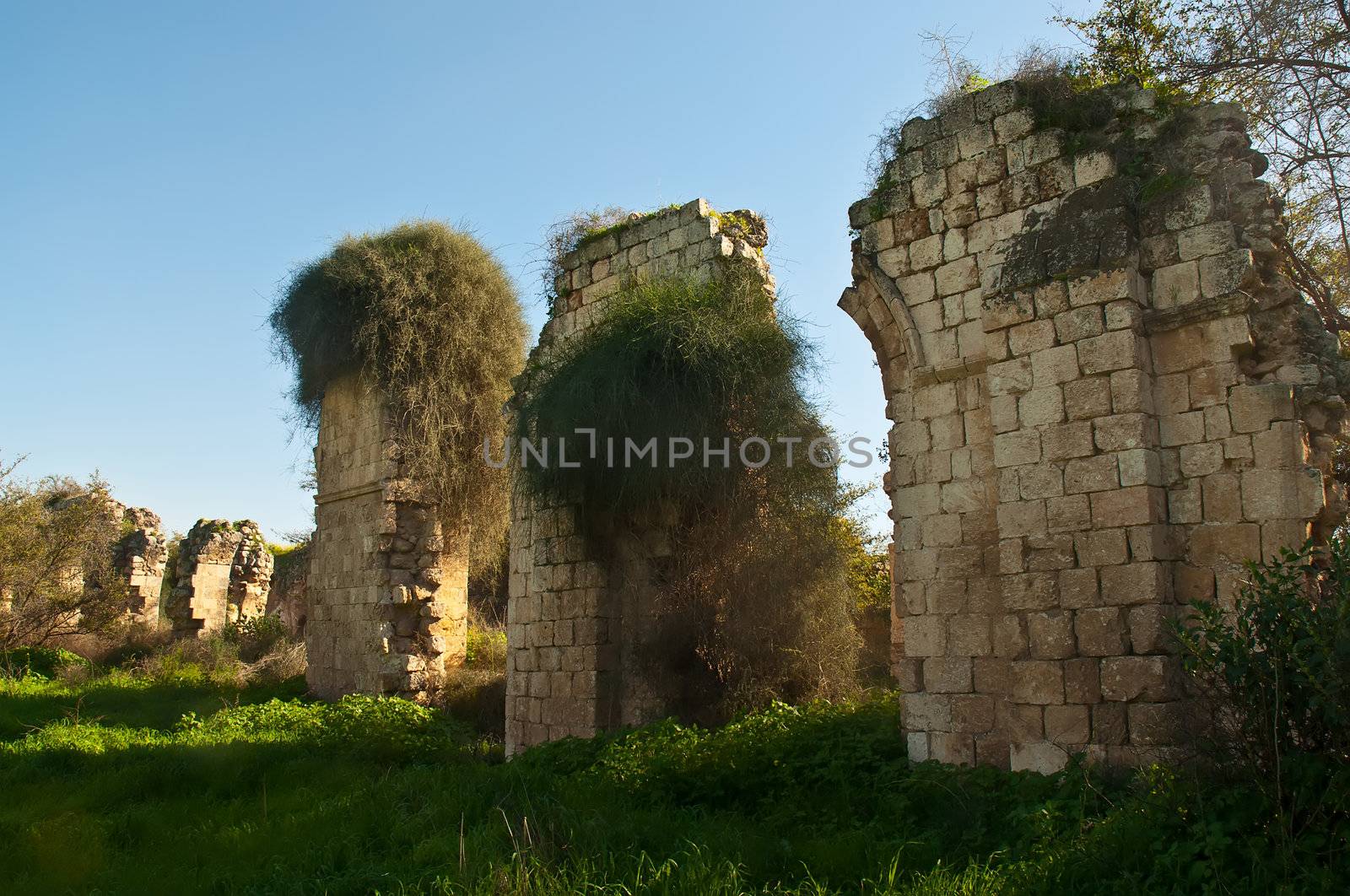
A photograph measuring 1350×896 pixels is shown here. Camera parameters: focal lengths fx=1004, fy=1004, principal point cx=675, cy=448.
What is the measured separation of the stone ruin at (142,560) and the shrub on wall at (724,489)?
13.5 metres

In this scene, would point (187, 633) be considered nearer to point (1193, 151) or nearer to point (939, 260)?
point (939, 260)

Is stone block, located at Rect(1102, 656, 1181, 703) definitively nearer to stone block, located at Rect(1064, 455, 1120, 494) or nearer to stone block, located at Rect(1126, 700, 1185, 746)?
stone block, located at Rect(1126, 700, 1185, 746)

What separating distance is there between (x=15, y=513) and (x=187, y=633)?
311cm

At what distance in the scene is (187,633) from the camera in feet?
53.7

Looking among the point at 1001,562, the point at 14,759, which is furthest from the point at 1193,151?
the point at 14,759

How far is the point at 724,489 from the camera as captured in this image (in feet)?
25.7

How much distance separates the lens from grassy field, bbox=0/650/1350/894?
14.0 feet

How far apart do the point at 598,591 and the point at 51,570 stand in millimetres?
11339

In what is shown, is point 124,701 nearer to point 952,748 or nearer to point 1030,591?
point 952,748

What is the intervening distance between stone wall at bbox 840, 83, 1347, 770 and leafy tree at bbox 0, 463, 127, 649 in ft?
46.1

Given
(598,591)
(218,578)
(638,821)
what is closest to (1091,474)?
(638,821)

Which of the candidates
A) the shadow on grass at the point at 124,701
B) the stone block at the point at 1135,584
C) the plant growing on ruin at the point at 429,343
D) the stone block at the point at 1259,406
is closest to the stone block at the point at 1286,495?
the stone block at the point at 1259,406

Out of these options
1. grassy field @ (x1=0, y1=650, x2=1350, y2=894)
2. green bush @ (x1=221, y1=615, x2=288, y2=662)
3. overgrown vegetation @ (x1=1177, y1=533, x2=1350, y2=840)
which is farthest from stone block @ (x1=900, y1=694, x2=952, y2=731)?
green bush @ (x1=221, y1=615, x2=288, y2=662)

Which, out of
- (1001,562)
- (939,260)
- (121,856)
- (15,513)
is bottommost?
(121,856)
